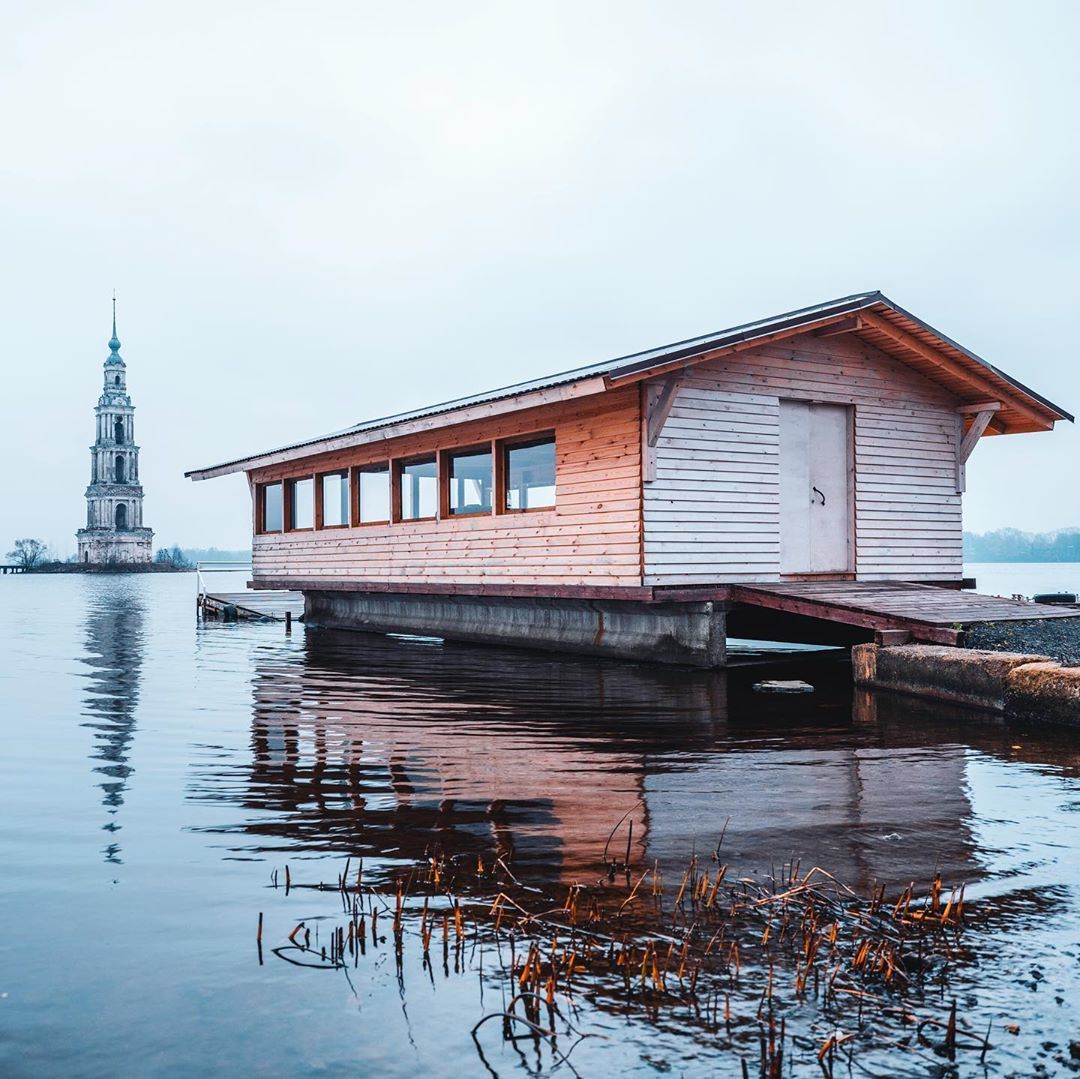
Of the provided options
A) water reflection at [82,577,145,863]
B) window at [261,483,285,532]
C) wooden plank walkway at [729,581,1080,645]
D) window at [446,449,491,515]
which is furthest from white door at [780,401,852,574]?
window at [261,483,285,532]

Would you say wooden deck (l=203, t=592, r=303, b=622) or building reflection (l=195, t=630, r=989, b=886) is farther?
wooden deck (l=203, t=592, r=303, b=622)

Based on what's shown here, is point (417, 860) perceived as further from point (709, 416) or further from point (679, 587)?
point (709, 416)

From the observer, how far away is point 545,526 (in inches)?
622

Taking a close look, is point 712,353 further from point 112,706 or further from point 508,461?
point 112,706

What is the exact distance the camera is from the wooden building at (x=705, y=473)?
14.0m

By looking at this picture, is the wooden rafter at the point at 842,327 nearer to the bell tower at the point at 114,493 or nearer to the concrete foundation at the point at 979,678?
the concrete foundation at the point at 979,678

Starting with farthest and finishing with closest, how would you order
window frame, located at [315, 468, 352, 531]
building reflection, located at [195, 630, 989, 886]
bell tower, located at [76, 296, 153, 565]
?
1. bell tower, located at [76, 296, 153, 565]
2. window frame, located at [315, 468, 352, 531]
3. building reflection, located at [195, 630, 989, 886]

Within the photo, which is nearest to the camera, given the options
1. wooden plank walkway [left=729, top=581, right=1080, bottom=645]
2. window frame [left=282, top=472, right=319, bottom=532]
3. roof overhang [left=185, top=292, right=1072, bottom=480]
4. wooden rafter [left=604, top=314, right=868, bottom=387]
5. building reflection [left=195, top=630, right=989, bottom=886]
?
building reflection [left=195, top=630, right=989, bottom=886]

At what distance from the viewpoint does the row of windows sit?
16438 millimetres

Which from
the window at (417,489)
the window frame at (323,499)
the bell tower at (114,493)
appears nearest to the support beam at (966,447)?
the window at (417,489)

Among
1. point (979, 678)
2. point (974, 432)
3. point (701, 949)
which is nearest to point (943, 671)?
point (979, 678)

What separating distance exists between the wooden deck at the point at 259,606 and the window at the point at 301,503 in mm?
2359

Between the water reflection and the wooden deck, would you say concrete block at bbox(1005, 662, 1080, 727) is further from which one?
the wooden deck

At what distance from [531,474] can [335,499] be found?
709 centimetres
